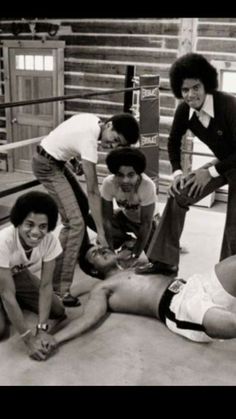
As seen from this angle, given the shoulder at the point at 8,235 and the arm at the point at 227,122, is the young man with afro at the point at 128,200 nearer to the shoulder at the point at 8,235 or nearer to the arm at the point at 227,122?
the arm at the point at 227,122

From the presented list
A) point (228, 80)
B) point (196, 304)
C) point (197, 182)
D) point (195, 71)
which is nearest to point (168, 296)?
point (196, 304)

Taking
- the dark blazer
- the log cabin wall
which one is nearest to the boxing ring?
the dark blazer

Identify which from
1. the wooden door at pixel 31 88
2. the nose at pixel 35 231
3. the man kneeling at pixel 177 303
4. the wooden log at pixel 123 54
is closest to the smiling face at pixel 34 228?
the nose at pixel 35 231

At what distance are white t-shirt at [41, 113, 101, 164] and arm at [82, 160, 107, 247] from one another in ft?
0.14

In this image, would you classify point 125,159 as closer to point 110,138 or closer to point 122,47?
point 110,138

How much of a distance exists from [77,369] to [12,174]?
21.5 feet

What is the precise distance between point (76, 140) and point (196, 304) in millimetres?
1219

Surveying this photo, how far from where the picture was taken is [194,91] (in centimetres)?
256

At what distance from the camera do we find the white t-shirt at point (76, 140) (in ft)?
8.75

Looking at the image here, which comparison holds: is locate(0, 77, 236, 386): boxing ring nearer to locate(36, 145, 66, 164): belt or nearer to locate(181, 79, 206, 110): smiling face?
locate(36, 145, 66, 164): belt

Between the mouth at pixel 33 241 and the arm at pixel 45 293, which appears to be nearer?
the mouth at pixel 33 241

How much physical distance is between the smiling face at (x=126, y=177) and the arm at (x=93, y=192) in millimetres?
254

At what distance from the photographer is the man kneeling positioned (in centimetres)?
218

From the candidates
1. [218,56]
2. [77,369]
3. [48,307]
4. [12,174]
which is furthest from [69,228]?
[12,174]
